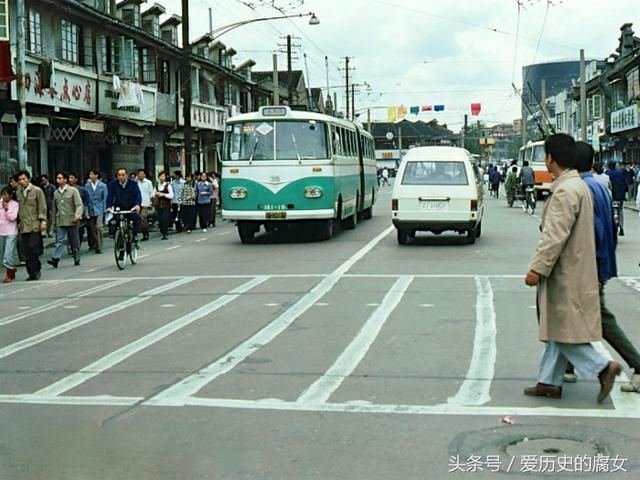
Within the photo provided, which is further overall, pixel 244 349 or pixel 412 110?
pixel 412 110

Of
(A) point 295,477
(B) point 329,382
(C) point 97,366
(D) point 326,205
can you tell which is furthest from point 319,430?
(D) point 326,205

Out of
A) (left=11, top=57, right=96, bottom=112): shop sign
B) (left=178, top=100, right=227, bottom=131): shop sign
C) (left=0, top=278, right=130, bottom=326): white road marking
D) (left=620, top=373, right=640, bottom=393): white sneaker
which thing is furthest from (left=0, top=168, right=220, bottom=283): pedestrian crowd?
(left=178, top=100, right=227, bottom=131): shop sign

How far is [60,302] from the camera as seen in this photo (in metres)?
13.6

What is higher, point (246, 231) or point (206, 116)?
point (206, 116)

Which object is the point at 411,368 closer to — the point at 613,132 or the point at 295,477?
the point at 295,477

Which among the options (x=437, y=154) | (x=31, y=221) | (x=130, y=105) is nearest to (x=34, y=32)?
(x=130, y=105)

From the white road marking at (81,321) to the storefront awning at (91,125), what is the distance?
15.4 m

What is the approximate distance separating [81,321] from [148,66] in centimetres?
2955

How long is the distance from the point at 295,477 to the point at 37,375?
3787 millimetres

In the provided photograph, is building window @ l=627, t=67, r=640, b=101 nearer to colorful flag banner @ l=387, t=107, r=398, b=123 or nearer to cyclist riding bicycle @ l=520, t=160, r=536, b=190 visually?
cyclist riding bicycle @ l=520, t=160, r=536, b=190

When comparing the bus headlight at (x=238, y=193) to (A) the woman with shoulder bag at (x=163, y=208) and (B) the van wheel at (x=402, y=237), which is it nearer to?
(B) the van wheel at (x=402, y=237)

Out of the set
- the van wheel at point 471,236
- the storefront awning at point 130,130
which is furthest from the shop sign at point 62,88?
the van wheel at point 471,236

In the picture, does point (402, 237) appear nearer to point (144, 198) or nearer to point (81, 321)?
point (144, 198)

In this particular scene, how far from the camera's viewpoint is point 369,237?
24.0 m
